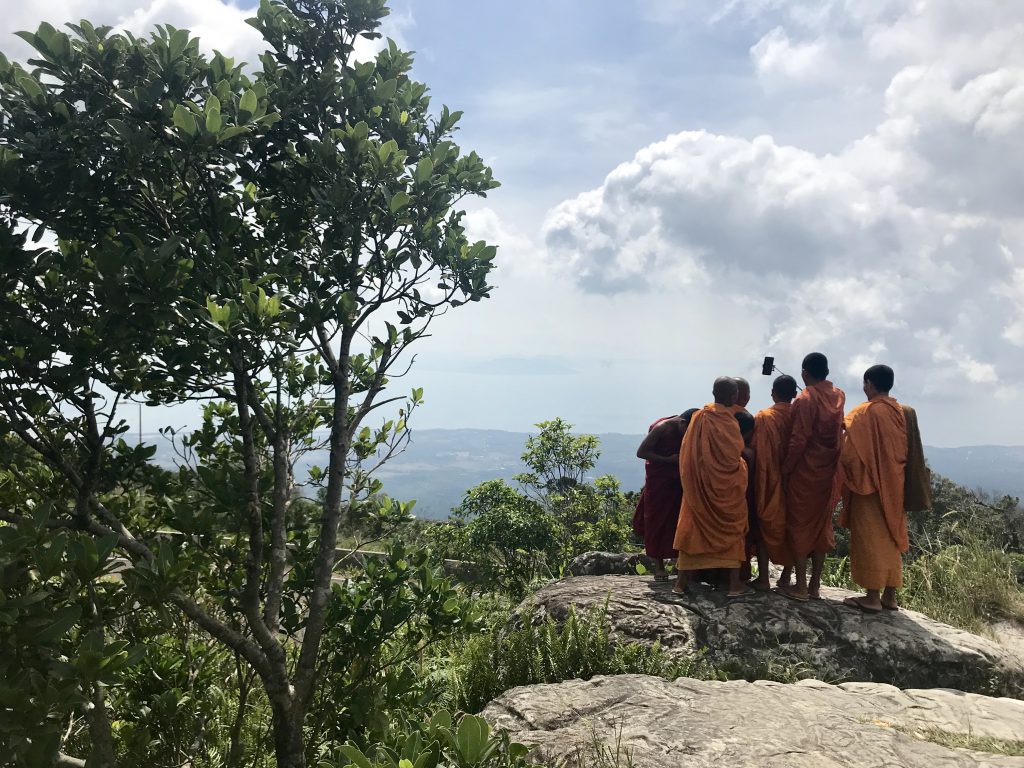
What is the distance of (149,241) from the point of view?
380 centimetres

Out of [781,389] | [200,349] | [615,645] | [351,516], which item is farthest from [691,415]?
[200,349]

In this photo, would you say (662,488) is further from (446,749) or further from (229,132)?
(229,132)

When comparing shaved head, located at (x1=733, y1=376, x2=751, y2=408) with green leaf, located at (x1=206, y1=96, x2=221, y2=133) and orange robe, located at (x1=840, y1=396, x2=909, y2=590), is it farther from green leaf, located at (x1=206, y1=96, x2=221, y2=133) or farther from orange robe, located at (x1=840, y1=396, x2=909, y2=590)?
green leaf, located at (x1=206, y1=96, x2=221, y2=133)

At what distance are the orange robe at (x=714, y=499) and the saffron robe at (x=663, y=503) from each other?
0.64 meters

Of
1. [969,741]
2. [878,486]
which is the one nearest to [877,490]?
[878,486]

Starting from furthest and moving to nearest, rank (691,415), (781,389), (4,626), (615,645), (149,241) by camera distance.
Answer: (691,415) → (781,389) → (615,645) → (149,241) → (4,626)

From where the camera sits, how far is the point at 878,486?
23.4ft

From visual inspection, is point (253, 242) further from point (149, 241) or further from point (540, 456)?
point (540, 456)

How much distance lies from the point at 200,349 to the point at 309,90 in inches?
69.9

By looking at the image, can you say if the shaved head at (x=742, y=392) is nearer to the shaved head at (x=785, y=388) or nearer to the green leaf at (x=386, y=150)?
the shaved head at (x=785, y=388)

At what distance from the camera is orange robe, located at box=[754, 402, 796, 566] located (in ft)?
24.7

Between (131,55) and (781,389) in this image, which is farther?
(781,389)

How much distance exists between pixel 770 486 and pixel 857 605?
1505 millimetres

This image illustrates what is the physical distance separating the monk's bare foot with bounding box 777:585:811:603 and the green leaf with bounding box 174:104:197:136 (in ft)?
23.1
